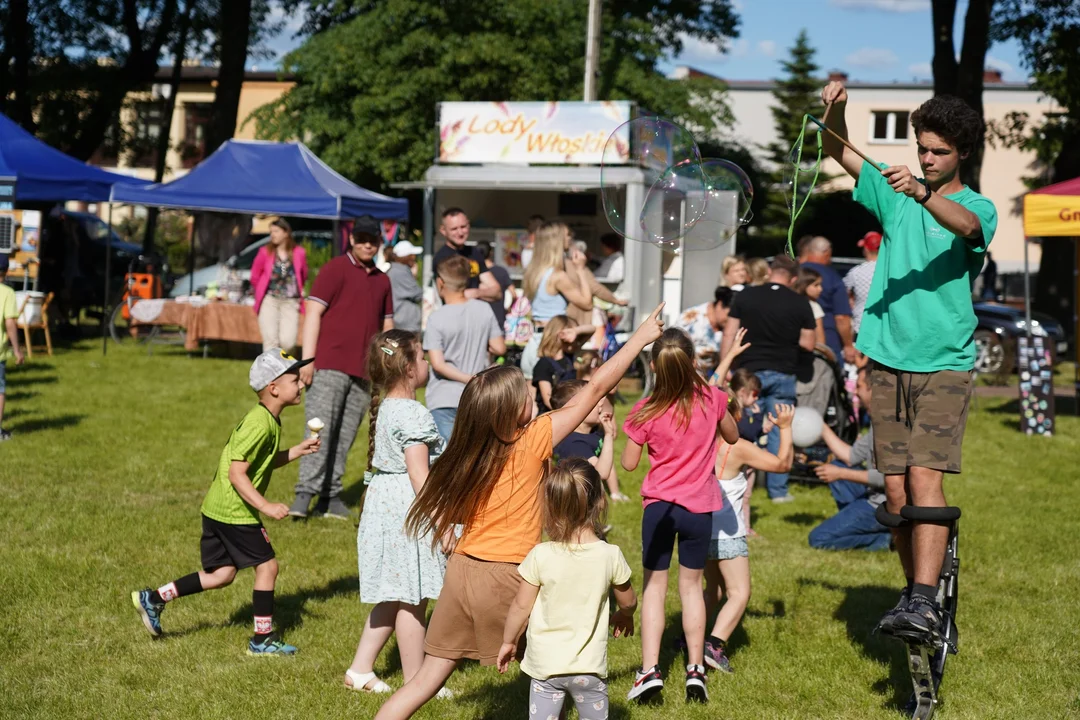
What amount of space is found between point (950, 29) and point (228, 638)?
66.8 ft

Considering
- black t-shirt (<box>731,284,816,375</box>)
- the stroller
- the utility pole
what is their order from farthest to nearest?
the utility pole
the stroller
black t-shirt (<box>731,284,816,375</box>)

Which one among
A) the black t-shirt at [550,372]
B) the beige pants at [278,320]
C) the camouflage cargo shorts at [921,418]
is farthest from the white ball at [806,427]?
the beige pants at [278,320]

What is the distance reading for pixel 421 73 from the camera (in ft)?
95.8

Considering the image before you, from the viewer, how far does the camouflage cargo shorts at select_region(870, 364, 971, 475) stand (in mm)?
4605

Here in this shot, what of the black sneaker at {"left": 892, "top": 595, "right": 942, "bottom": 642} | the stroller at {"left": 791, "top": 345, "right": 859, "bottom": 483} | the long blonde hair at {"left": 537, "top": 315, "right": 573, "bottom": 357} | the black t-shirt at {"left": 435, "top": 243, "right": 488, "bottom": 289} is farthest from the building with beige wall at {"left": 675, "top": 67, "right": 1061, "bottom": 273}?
the black sneaker at {"left": 892, "top": 595, "right": 942, "bottom": 642}

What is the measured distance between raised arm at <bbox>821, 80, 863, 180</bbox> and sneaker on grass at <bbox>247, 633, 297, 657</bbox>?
10.7ft

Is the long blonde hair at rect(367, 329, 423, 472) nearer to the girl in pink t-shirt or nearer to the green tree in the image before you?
the girl in pink t-shirt

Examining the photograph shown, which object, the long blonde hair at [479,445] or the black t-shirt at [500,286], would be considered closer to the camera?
the long blonde hair at [479,445]

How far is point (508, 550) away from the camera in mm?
4102

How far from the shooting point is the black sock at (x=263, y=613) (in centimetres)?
537

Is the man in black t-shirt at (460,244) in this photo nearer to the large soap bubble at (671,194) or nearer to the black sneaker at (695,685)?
the large soap bubble at (671,194)

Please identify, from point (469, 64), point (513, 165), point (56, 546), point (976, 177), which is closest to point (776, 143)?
point (469, 64)

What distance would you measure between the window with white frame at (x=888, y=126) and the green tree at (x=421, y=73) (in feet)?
85.6

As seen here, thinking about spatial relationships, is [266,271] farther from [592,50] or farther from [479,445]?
[479,445]
